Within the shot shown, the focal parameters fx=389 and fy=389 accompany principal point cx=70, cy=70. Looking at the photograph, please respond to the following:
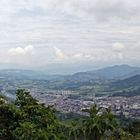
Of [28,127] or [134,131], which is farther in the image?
[134,131]

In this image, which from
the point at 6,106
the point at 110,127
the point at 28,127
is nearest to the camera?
the point at 28,127

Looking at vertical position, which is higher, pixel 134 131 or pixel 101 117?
pixel 101 117

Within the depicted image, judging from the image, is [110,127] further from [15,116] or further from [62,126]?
[15,116]

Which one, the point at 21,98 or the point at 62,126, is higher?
the point at 21,98

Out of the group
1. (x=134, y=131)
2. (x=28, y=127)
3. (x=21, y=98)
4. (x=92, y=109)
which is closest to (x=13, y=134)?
(x=28, y=127)

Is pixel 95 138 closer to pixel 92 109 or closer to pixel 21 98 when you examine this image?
pixel 92 109

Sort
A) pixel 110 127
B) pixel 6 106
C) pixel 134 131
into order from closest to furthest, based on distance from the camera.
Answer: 1. pixel 6 106
2. pixel 110 127
3. pixel 134 131
